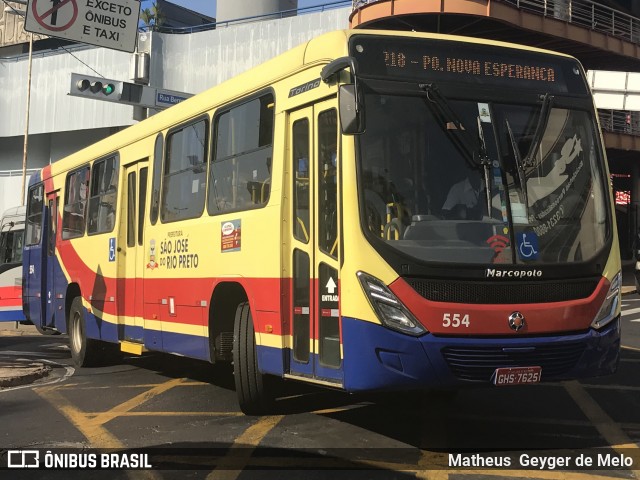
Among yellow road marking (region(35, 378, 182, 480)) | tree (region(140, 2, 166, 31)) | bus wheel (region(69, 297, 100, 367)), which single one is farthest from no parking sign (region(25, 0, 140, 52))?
tree (region(140, 2, 166, 31))

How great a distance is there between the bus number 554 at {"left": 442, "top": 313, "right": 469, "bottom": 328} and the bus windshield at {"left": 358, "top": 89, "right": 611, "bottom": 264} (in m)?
0.40

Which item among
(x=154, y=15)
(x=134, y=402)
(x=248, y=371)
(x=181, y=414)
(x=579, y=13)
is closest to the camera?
(x=248, y=371)

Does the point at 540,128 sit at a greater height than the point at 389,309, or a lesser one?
greater

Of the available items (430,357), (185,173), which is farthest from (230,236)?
(430,357)

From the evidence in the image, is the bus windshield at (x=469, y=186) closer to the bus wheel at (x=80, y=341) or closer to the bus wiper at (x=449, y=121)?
the bus wiper at (x=449, y=121)

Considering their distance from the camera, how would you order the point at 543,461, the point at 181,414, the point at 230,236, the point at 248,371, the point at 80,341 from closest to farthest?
the point at 543,461, the point at 248,371, the point at 230,236, the point at 181,414, the point at 80,341

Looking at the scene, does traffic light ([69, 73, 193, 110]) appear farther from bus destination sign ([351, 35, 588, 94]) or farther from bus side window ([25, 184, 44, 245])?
bus destination sign ([351, 35, 588, 94])

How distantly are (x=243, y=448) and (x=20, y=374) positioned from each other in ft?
17.4

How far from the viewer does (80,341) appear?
450 inches

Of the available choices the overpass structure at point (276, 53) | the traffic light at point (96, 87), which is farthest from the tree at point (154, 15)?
the traffic light at point (96, 87)

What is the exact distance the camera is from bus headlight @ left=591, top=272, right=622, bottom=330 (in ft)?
18.7

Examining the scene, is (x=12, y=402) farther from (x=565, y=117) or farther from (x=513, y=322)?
(x=565, y=117)

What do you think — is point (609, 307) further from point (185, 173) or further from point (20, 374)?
point (20, 374)

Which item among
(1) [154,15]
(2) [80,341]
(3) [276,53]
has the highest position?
(1) [154,15]
